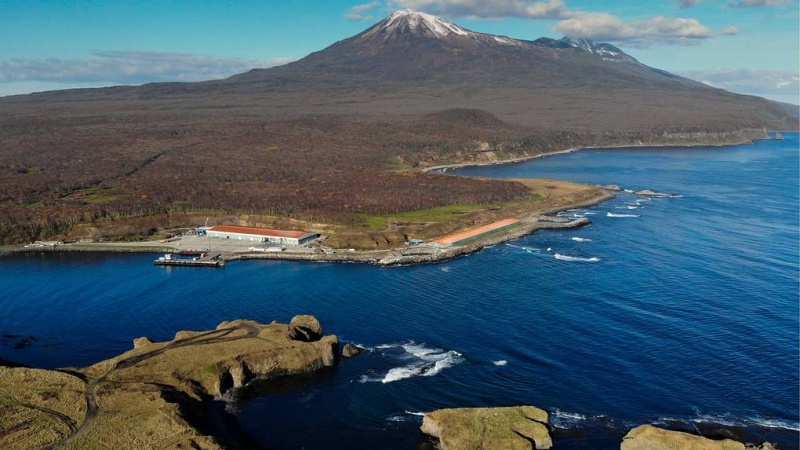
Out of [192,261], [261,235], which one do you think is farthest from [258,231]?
[192,261]

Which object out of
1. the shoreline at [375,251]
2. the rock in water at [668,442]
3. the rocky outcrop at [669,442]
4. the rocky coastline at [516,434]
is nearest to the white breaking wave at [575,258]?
the shoreline at [375,251]

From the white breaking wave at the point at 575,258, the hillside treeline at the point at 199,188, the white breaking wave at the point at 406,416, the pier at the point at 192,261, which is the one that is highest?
the hillside treeline at the point at 199,188

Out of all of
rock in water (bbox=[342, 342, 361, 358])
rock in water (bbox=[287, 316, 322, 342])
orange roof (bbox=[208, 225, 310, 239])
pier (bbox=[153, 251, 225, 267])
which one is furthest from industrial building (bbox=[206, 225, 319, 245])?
rock in water (bbox=[342, 342, 361, 358])

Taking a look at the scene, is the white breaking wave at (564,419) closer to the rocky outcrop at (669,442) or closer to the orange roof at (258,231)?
the rocky outcrop at (669,442)

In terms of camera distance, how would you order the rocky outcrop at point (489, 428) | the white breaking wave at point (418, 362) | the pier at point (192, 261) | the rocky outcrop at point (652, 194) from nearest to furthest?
the rocky outcrop at point (489, 428), the white breaking wave at point (418, 362), the pier at point (192, 261), the rocky outcrop at point (652, 194)

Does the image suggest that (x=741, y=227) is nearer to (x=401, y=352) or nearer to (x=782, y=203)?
(x=782, y=203)

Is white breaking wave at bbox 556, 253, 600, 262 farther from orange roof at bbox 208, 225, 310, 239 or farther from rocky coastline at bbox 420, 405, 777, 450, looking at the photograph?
rocky coastline at bbox 420, 405, 777, 450
